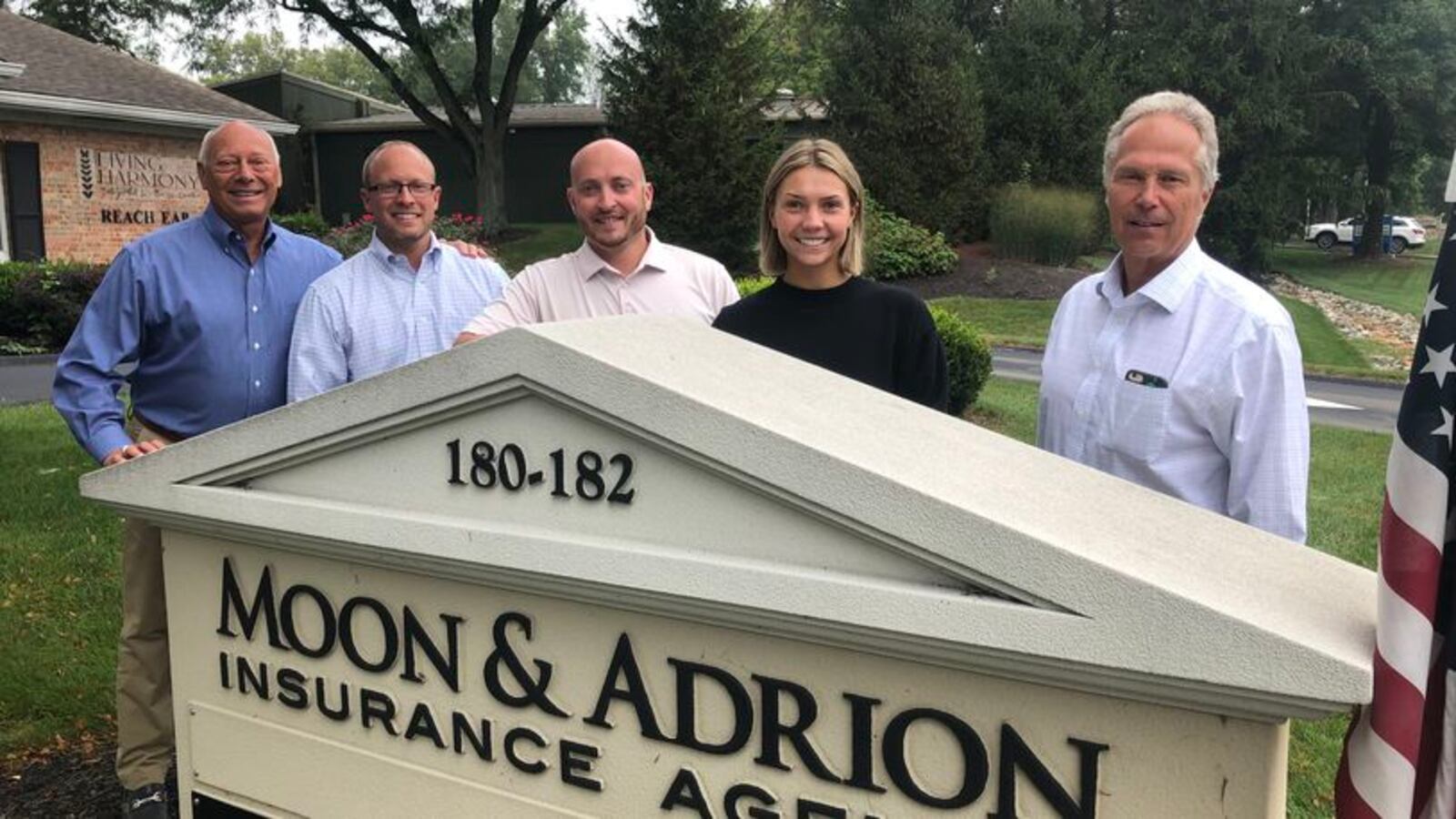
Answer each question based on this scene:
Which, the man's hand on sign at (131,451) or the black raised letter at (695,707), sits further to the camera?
the man's hand on sign at (131,451)

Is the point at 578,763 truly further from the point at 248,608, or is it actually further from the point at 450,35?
the point at 450,35

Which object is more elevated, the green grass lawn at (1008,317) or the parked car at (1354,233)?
the parked car at (1354,233)

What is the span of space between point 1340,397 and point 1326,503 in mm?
6134

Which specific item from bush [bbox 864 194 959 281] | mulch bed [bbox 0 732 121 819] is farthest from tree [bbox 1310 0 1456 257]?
mulch bed [bbox 0 732 121 819]

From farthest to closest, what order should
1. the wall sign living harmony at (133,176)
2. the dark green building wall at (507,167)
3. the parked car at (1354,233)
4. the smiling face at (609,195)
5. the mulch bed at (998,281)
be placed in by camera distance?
the parked car at (1354,233)
the dark green building wall at (507,167)
the mulch bed at (998,281)
the wall sign living harmony at (133,176)
the smiling face at (609,195)

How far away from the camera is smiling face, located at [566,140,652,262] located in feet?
9.29

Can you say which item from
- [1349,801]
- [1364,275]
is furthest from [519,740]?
Answer: [1364,275]

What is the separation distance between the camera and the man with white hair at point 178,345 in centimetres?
289

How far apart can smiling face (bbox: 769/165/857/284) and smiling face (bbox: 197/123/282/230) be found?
138cm

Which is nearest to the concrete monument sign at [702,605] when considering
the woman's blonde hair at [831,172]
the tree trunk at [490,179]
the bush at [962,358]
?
the woman's blonde hair at [831,172]

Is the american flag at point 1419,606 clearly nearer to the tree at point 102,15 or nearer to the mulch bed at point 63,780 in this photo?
the mulch bed at point 63,780

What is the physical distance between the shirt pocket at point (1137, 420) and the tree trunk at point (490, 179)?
24.9 meters

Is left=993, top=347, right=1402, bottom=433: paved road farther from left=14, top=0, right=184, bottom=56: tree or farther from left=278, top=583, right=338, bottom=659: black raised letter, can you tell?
left=14, top=0, right=184, bottom=56: tree

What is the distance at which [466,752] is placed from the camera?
5.89ft
